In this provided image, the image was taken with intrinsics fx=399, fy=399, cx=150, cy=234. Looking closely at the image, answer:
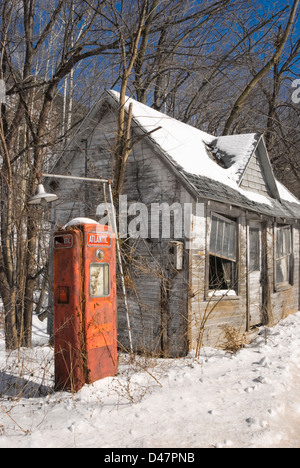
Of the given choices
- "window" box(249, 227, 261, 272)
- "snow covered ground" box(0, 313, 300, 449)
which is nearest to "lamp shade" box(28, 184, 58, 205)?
"snow covered ground" box(0, 313, 300, 449)

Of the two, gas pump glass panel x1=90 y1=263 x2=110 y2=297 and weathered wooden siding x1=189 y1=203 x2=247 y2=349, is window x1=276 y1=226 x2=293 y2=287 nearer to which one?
weathered wooden siding x1=189 y1=203 x2=247 y2=349

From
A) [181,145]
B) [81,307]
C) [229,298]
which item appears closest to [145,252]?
[229,298]

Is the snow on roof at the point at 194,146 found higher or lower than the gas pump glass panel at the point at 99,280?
higher

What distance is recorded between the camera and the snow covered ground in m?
3.61

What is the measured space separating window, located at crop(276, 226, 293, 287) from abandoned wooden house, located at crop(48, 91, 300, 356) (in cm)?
22

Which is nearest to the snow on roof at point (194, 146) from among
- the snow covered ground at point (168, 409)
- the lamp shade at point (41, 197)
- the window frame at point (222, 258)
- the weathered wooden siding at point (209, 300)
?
the window frame at point (222, 258)

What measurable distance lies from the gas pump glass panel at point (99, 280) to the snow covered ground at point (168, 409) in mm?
1133

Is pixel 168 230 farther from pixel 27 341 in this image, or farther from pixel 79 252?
pixel 27 341

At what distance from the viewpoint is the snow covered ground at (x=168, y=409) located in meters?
3.61

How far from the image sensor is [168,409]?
4266mm

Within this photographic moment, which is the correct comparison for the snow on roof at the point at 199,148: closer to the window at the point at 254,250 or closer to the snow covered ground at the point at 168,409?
the window at the point at 254,250

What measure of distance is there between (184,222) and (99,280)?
3.21 m

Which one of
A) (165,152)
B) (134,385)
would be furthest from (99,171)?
(134,385)

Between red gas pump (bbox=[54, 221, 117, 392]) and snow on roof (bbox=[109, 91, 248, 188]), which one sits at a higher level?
snow on roof (bbox=[109, 91, 248, 188])
